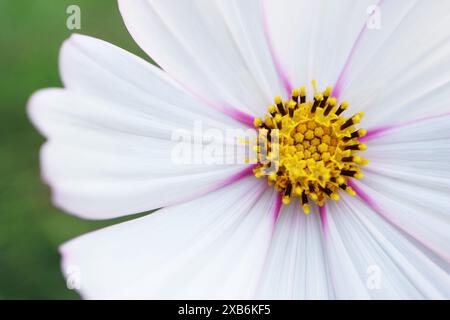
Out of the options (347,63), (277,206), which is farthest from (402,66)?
(277,206)

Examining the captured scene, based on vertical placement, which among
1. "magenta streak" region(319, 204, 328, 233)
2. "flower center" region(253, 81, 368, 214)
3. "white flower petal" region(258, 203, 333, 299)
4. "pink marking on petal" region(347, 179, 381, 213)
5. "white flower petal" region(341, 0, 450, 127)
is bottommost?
"white flower petal" region(258, 203, 333, 299)

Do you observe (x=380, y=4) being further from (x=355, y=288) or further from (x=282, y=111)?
(x=355, y=288)

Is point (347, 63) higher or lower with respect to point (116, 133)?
higher

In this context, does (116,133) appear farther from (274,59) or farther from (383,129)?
(383,129)

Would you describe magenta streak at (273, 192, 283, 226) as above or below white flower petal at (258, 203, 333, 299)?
above

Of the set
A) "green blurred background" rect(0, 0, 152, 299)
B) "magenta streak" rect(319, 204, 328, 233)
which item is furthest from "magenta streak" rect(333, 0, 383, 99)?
"green blurred background" rect(0, 0, 152, 299)

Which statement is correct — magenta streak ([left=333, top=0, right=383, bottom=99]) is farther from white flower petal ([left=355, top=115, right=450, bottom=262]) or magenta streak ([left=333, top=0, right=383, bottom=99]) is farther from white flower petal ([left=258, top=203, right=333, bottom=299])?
white flower petal ([left=258, top=203, right=333, bottom=299])
